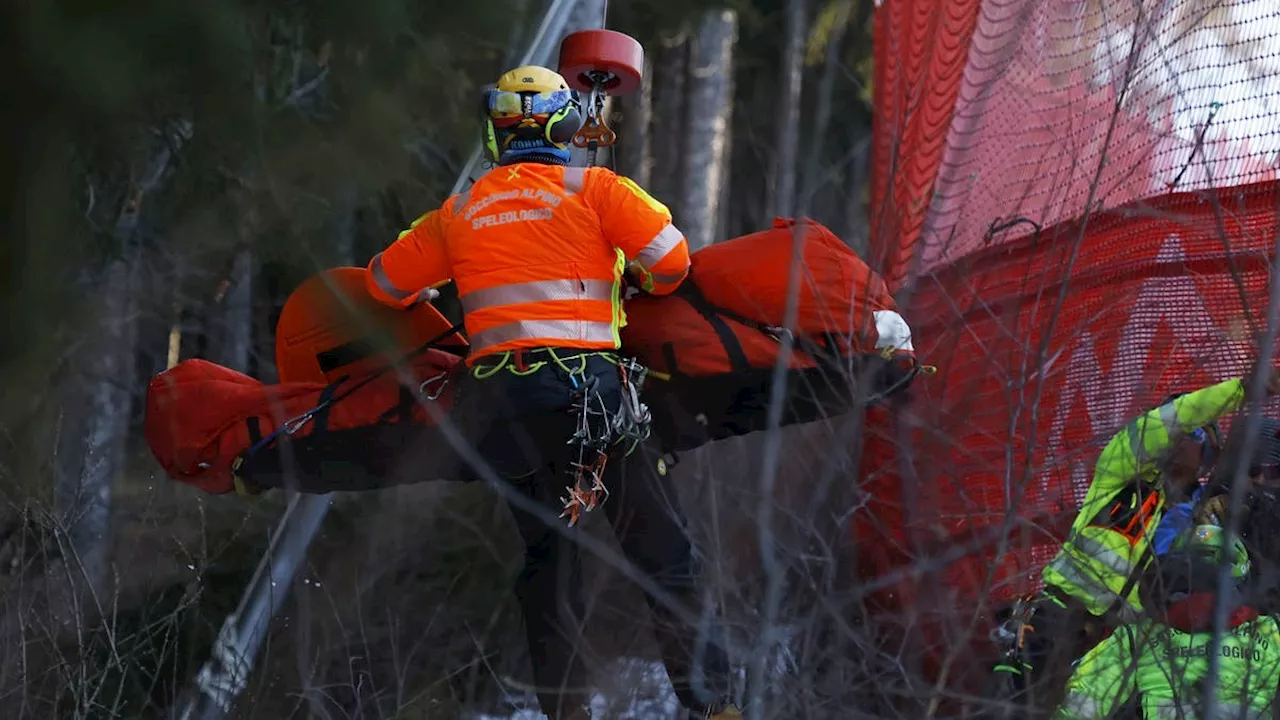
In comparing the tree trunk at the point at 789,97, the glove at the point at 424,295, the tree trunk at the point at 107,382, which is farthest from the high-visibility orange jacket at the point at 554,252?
the tree trunk at the point at 107,382

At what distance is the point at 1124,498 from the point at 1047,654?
470mm

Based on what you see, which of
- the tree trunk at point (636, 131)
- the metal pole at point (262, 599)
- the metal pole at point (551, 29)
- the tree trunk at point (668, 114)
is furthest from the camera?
the tree trunk at point (668, 114)

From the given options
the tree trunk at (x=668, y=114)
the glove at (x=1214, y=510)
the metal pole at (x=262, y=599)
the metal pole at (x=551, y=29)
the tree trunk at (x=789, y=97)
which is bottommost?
the tree trunk at (x=668, y=114)

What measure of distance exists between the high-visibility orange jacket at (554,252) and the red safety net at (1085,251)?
27.2 inches

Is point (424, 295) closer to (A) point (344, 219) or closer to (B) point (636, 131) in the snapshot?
(A) point (344, 219)

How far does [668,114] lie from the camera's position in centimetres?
1436

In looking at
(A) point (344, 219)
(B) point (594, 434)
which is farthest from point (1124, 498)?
(A) point (344, 219)

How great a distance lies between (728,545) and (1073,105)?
6.32 ft

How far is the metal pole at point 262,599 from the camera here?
4383 millimetres

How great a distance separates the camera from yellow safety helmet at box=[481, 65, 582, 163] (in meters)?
4.23

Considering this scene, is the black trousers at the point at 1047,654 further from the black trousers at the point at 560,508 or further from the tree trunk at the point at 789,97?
the tree trunk at the point at 789,97

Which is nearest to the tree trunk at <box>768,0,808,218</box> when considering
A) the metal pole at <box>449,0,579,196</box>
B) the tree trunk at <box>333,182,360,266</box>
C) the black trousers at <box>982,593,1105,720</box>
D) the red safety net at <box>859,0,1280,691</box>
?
the black trousers at <box>982,593,1105,720</box>

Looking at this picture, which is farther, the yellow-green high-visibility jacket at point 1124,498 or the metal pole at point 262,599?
the metal pole at point 262,599

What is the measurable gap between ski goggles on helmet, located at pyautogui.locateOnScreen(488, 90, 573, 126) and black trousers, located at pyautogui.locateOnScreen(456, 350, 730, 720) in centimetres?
68
